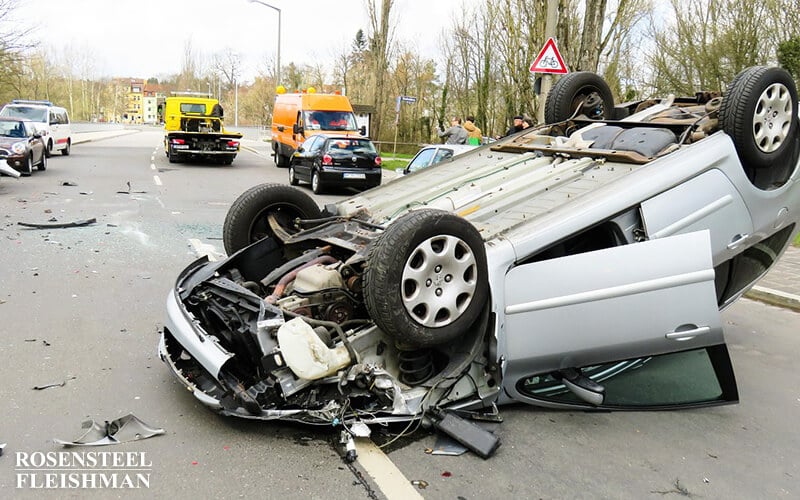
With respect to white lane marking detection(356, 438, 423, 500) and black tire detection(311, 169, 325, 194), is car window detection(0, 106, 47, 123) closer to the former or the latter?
black tire detection(311, 169, 325, 194)

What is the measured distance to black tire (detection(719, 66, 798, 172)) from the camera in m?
4.21

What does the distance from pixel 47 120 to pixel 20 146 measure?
7.69 m

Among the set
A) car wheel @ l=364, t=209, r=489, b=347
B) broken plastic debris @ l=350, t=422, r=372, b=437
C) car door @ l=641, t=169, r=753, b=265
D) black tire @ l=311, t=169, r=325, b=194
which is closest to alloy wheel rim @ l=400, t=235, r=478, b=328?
car wheel @ l=364, t=209, r=489, b=347

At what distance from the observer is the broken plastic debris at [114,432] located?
3469 millimetres

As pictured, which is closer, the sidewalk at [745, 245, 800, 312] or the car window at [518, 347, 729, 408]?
the car window at [518, 347, 729, 408]

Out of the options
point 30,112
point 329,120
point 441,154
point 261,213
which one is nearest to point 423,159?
point 441,154

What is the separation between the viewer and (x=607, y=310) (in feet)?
12.0

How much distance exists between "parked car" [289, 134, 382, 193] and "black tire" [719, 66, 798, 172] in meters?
12.4

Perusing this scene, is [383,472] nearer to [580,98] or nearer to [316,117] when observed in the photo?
[580,98]

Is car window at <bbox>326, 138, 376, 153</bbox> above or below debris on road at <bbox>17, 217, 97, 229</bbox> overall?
above

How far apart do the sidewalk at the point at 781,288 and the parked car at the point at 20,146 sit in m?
16.3

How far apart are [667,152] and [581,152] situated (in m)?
0.68

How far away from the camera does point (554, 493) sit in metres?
3.17

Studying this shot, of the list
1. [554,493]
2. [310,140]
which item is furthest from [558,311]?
[310,140]
